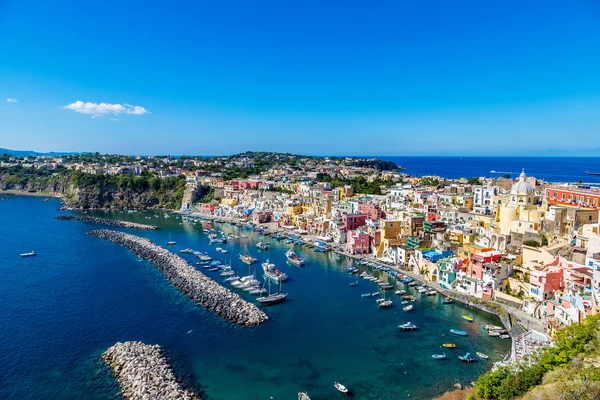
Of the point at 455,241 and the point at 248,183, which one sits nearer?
the point at 455,241

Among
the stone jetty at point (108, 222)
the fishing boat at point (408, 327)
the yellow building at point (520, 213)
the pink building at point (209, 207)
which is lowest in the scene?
the fishing boat at point (408, 327)

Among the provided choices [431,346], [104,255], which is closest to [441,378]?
[431,346]

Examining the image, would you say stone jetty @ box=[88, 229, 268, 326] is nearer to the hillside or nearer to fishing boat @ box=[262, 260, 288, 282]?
fishing boat @ box=[262, 260, 288, 282]

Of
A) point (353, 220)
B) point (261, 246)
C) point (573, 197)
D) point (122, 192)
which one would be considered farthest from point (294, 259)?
point (122, 192)

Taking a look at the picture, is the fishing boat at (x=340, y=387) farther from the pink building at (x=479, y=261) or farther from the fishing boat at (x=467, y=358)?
the pink building at (x=479, y=261)

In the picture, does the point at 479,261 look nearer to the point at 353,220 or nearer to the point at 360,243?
the point at 360,243

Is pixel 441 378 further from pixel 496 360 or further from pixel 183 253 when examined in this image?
pixel 183 253

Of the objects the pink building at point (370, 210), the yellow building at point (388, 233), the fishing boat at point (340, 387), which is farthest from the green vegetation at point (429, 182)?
the fishing boat at point (340, 387)
